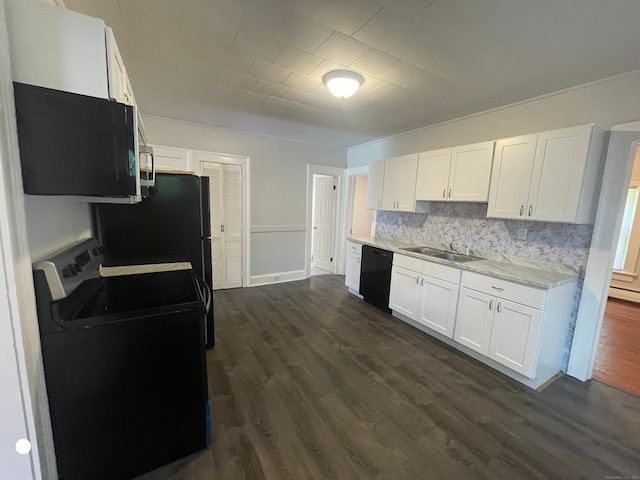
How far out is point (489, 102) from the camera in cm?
275

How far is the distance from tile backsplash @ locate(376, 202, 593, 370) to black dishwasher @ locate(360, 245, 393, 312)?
2.16 ft

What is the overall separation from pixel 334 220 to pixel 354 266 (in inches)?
57.2

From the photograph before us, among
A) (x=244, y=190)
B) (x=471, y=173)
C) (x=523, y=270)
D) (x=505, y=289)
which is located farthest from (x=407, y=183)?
(x=244, y=190)

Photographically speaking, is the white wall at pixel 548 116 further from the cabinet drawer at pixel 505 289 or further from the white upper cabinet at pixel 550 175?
the cabinet drawer at pixel 505 289

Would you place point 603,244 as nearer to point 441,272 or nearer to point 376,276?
point 441,272

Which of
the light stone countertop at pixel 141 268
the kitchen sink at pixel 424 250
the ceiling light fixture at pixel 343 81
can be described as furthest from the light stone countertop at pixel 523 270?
the light stone countertop at pixel 141 268

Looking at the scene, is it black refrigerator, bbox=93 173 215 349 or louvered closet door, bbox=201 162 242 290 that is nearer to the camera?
black refrigerator, bbox=93 173 215 349

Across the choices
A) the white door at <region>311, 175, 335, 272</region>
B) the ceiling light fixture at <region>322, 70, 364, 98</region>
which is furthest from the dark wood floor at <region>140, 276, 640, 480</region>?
the white door at <region>311, 175, 335, 272</region>

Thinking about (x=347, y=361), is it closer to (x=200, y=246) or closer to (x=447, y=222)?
(x=200, y=246)

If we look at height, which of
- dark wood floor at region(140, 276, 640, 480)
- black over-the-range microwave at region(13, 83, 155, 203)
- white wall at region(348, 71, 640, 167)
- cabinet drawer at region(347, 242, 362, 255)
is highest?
white wall at region(348, 71, 640, 167)

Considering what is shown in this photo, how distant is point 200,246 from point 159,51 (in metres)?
1.56

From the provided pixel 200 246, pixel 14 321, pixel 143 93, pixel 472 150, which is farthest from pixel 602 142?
pixel 143 93

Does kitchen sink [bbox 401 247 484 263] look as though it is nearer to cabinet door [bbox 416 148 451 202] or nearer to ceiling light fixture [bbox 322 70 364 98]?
cabinet door [bbox 416 148 451 202]

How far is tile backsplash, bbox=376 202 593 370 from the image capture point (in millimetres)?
2395
